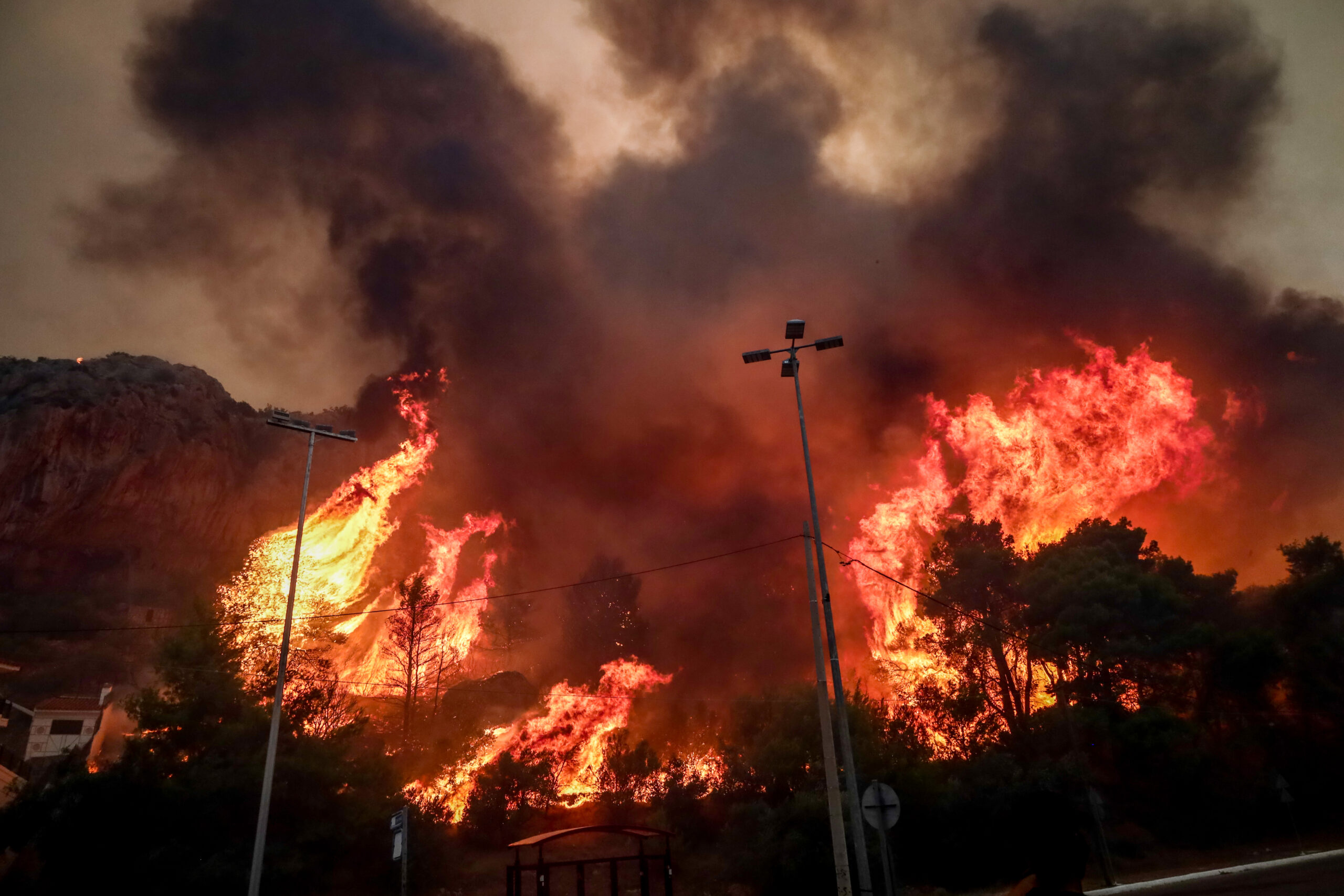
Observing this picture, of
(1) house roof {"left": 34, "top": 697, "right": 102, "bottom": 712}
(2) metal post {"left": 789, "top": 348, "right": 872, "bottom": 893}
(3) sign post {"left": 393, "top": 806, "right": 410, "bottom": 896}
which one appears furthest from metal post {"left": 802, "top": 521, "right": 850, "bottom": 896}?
(1) house roof {"left": 34, "top": 697, "right": 102, "bottom": 712}

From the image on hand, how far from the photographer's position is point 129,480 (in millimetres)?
76625

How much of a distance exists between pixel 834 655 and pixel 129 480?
275 ft

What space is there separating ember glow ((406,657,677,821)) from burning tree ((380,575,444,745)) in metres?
6.44

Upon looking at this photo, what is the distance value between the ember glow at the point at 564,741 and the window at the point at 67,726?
23729 millimetres

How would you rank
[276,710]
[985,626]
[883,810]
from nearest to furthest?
[883,810] → [276,710] → [985,626]

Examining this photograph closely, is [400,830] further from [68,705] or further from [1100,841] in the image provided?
[68,705]

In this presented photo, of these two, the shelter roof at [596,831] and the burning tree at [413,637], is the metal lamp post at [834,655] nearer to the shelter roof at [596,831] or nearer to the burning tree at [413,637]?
the shelter roof at [596,831]

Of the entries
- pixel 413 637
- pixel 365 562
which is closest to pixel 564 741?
→ pixel 413 637

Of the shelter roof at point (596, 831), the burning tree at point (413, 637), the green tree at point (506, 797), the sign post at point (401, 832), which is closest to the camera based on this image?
the shelter roof at point (596, 831)

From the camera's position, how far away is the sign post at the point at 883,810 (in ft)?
47.5

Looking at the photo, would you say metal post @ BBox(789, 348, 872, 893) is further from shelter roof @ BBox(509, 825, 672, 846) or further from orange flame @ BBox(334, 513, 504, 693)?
orange flame @ BBox(334, 513, 504, 693)

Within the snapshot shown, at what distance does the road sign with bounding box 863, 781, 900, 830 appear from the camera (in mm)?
14461

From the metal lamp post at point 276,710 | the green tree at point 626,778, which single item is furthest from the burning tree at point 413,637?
the metal lamp post at point 276,710

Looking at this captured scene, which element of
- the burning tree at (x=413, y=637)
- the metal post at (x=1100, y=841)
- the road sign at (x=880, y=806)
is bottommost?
the metal post at (x=1100, y=841)
